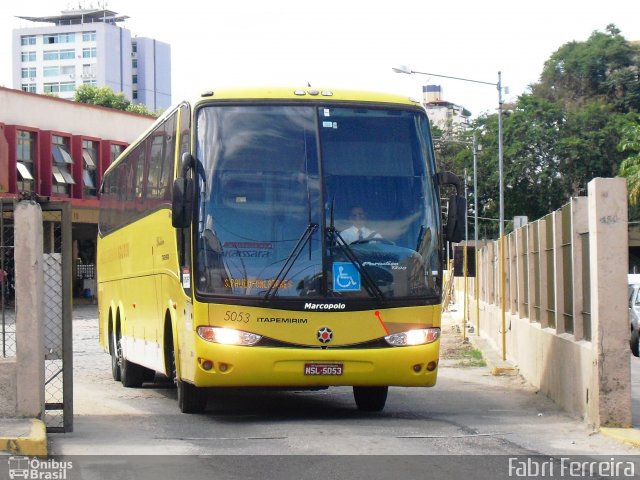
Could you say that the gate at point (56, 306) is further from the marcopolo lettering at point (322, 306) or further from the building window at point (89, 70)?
the building window at point (89, 70)

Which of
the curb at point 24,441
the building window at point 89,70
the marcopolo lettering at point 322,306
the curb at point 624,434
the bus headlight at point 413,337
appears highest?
the building window at point 89,70

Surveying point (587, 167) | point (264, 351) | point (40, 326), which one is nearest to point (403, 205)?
point (264, 351)

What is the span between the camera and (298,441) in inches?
438

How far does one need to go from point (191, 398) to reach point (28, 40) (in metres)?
166

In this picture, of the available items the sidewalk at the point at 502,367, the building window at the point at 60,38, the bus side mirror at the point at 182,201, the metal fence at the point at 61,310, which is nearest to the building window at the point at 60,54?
the building window at the point at 60,38

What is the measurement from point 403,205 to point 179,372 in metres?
3.19

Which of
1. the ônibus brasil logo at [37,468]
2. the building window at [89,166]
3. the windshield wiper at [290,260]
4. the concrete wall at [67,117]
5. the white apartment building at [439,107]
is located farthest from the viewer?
the white apartment building at [439,107]

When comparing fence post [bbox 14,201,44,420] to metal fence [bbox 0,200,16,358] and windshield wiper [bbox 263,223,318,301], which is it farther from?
windshield wiper [bbox 263,223,318,301]

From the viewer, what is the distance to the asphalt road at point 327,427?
10.4 metres

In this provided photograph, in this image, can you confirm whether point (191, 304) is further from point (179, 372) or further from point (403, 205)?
point (403, 205)

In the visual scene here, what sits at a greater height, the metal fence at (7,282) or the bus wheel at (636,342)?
the metal fence at (7,282)

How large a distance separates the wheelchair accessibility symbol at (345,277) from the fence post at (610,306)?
2.43 metres

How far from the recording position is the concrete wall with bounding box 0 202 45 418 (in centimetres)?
1088

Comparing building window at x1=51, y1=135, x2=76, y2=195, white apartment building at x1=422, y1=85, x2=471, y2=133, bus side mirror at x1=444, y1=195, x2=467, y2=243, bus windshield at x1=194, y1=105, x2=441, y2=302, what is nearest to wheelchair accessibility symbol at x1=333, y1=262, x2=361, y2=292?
bus windshield at x1=194, y1=105, x2=441, y2=302
